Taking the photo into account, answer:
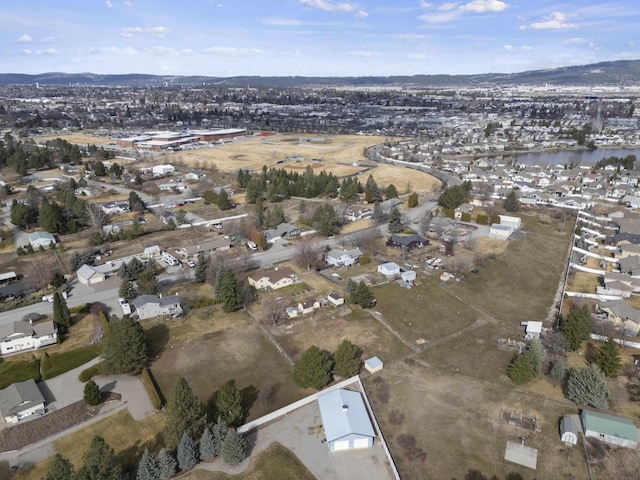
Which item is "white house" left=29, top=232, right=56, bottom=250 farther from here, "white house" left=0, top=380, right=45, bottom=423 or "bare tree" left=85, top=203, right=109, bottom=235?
"white house" left=0, top=380, right=45, bottom=423

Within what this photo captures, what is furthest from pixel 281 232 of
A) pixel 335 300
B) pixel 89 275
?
pixel 89 275

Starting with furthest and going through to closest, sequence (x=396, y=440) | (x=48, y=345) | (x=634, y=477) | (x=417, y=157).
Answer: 1. (x=417, y=157)
2. (x=48, y=345)
3. (x=396, y=440)
4. (x=634, y=477)

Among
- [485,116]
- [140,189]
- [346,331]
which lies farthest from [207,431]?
[485,116]

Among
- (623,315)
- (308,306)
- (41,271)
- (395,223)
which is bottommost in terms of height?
(308,306)

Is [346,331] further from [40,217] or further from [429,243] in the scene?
[40,217]

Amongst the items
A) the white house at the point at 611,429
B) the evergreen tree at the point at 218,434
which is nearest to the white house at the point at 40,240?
the evergreen tree at the point at 218,434

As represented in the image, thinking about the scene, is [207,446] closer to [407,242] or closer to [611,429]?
[611,429]

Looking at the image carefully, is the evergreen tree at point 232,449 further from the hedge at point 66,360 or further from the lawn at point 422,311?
the lawn at point 422,311
